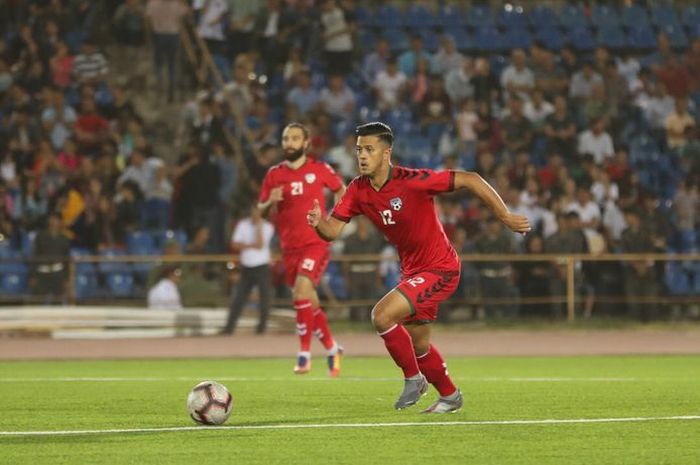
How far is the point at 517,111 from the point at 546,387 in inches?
574

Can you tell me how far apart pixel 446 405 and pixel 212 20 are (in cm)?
1896

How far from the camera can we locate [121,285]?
24.5 metres

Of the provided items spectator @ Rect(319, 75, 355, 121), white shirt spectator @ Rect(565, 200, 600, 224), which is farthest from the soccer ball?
spectator @ Rect(319, 75, 355, 121)

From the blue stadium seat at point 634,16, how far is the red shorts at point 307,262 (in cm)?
1747

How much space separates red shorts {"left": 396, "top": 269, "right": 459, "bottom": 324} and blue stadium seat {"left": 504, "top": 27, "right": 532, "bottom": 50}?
66.5 ft

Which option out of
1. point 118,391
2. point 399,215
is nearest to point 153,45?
point 118,391

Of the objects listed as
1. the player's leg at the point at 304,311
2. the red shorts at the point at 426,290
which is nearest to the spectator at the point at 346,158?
the player's leg at the point at 304,311

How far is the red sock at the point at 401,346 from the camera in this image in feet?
36.6

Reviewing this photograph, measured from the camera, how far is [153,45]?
2856 centimetres

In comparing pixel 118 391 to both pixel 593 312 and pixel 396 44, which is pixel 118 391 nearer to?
pixel 593 312

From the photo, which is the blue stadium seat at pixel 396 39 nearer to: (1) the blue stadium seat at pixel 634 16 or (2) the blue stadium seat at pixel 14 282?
(1) the blue stadium seat at pixel 634 16

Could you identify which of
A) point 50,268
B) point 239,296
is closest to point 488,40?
point 239,296

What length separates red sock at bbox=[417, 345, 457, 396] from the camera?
11.3 m

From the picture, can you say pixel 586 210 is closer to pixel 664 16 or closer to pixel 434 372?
pixel 664 16
